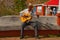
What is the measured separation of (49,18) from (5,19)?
201 centimetres

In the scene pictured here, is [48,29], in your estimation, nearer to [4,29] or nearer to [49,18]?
[49,18]

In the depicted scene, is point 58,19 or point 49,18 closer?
point 58,19

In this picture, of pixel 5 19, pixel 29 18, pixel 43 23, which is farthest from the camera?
pixel 5 19

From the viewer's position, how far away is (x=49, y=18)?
1016cm

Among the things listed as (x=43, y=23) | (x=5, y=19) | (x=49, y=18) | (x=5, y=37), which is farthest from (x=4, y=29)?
(x=49, y=18)

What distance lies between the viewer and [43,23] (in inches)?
367

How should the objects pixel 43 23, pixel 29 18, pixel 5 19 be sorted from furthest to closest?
pixel 5 19 < pixel 43 23 < pixel 29 18

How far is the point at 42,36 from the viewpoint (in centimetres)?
914

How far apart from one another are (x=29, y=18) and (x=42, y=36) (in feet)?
3.26

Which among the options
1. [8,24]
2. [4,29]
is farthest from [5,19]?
[4,29]

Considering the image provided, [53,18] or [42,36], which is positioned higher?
[53,18]

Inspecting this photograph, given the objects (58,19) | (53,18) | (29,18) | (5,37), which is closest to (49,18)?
(53,18)

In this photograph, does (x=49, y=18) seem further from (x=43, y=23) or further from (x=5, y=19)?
(x=5, y=19)

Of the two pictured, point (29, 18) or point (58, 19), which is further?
point (58, 19)
